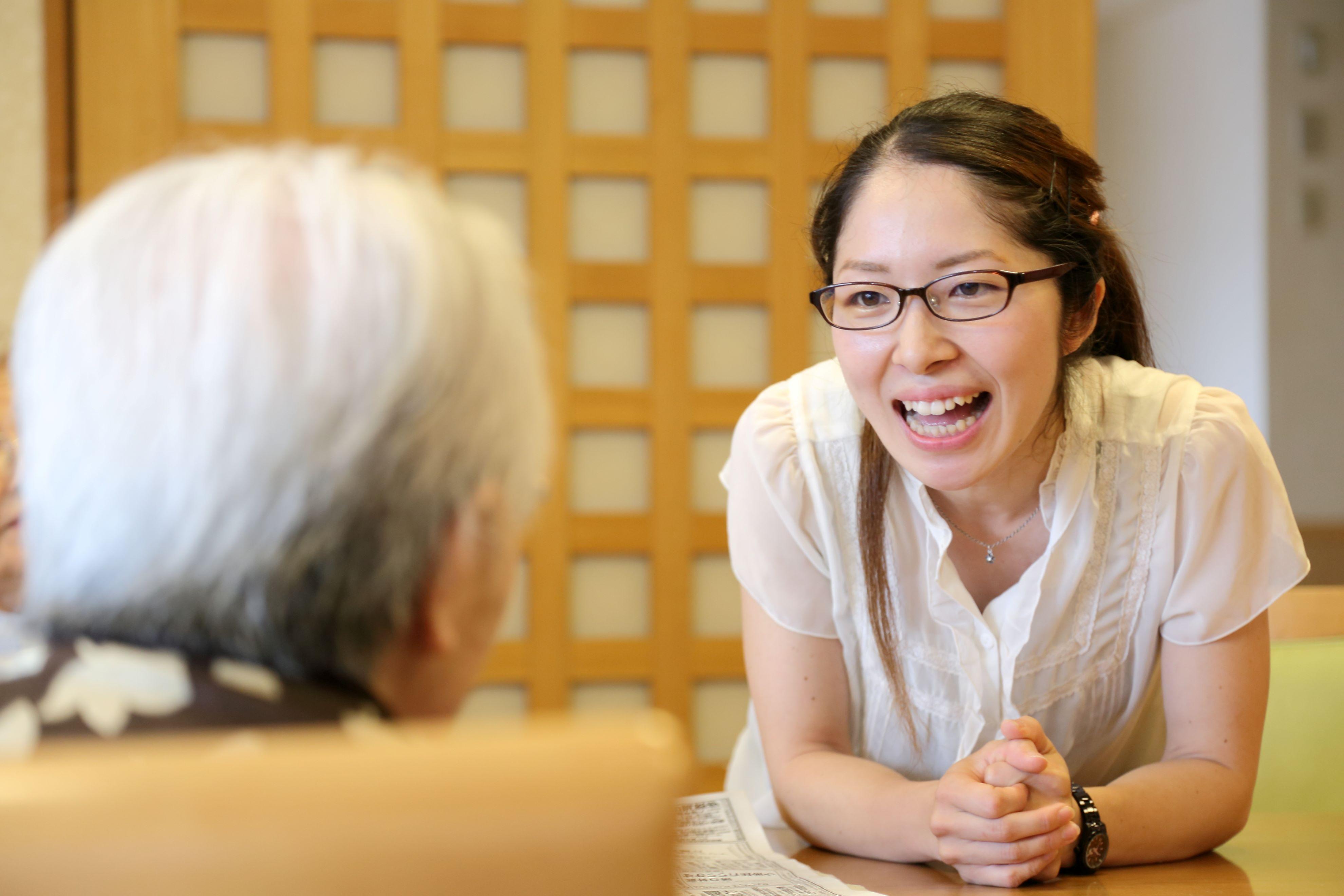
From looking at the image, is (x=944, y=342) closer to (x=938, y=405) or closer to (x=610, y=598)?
(x=938, y=405)

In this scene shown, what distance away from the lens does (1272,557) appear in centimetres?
125

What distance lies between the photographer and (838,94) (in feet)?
10.00

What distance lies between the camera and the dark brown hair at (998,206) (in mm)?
1193

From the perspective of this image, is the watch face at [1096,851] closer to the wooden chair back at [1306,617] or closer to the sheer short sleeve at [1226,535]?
the sheer short sleeve at [1226,535]

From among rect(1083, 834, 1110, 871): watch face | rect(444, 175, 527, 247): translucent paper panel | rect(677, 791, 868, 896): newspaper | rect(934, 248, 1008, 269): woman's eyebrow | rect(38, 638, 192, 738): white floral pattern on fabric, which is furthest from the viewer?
rect(444, 175, 527, 247): translucent paper panel

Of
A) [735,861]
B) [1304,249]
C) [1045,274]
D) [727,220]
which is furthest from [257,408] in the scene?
[1304,249]

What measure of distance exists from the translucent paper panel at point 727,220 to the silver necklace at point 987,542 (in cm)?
175

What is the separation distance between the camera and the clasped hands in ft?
3.20

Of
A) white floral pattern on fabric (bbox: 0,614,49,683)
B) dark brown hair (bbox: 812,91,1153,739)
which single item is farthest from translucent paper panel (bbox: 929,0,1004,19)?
white floral pattern on fabric (bbox: 0,614,49,683)

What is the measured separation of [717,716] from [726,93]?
5.21 ft

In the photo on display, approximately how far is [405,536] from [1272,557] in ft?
3.45

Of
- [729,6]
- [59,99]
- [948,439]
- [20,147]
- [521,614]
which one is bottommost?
[521,614]

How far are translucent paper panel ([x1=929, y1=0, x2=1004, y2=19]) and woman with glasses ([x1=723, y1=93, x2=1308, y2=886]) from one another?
6.41 ft

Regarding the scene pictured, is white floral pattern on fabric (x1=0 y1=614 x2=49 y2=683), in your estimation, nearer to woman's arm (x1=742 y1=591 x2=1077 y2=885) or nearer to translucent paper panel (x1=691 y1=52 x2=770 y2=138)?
woman's arm (x1=742 y1=591 x2=1077 y2=885)
